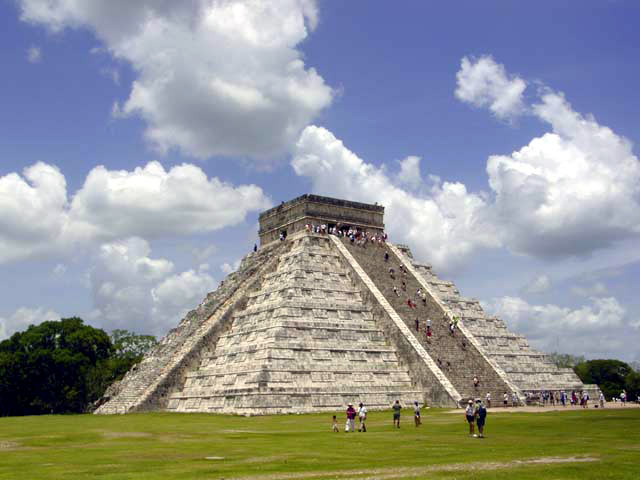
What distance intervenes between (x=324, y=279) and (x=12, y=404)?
34.3 m

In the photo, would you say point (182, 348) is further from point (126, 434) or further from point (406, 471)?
point (406, 471)

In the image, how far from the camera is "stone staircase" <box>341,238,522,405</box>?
145 ft

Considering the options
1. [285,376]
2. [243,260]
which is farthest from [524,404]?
[243,260]

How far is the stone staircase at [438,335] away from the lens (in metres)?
44.2

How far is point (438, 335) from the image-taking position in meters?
48.3

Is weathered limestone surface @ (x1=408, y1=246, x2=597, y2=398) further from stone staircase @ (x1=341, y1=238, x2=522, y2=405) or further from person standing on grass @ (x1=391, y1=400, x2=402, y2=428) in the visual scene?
person standing on grass @ (x1=391, y1=400, x2=402, y2=428)

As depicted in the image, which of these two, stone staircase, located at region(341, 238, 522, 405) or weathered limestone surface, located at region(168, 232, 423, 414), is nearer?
weathered limestone surface, located at region(168, 232, 423, 414)

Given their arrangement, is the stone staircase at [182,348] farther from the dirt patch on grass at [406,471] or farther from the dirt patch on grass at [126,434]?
the dirt patch on grass at [406,471]

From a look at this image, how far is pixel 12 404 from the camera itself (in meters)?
65.5

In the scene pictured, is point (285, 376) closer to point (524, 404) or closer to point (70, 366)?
point (524, 404)

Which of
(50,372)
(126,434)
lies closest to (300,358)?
(126,434)

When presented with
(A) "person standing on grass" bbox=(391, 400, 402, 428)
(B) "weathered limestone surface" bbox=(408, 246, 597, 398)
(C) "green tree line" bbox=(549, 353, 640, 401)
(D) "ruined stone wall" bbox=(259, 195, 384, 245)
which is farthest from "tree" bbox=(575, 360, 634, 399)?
(A) "person standing on grass" bbox=(391, 400, 402, 428)

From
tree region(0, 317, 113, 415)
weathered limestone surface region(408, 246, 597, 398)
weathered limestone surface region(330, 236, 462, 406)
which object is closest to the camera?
weathered limestone surface region(330, 236, 462, 406)

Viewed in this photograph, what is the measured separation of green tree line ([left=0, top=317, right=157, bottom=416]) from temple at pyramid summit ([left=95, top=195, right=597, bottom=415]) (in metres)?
12.3
